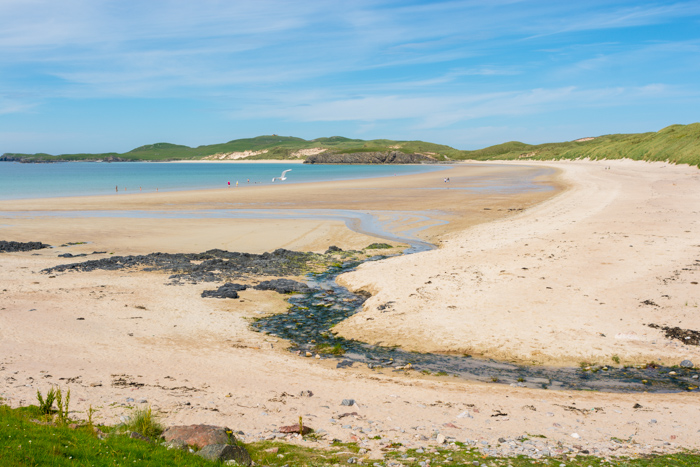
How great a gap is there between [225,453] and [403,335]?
7565 mm

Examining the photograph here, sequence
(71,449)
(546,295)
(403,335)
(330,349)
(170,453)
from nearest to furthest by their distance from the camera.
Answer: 1. (71,449)
2. (170,453)
3. (330,349)
4. (403,335)
5. (546,295)

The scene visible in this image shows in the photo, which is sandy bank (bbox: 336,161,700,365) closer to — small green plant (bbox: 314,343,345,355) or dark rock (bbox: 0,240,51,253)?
small green plant (bbox: 314,343,345,355)

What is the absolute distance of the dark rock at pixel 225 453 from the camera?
263 inches

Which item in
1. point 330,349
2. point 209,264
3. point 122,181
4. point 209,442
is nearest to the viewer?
point 209,442

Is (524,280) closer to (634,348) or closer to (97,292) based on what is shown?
(634,348)

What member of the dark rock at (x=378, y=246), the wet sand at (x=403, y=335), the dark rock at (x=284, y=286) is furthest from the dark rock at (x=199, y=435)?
the dark rock at (x=378, y=246)

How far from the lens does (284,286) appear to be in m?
18.4

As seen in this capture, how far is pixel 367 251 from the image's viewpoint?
25.0 m

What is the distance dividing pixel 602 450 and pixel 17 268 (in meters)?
22.2

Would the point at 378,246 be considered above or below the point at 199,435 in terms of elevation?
above

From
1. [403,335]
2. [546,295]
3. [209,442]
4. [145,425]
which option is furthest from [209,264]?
[209,442]

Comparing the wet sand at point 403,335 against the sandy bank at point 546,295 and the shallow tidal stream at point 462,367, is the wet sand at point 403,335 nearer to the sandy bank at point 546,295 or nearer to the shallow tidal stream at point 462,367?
the sandy bank at point 546,295

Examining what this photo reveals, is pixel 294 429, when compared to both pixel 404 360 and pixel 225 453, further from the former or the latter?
pixel 404 360

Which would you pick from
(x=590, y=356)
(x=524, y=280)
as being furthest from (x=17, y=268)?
(x=590, y=356)
